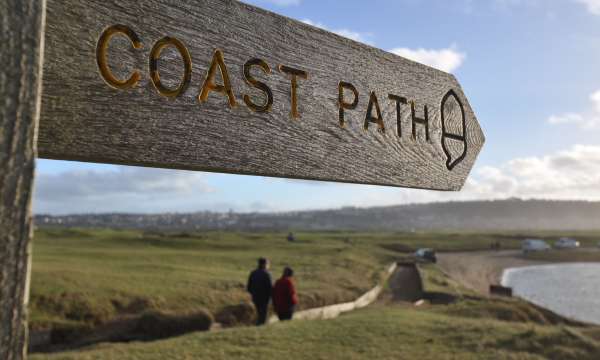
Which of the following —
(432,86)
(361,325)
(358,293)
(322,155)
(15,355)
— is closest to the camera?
(15,355)

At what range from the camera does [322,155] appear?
161cm

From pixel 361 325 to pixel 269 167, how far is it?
337 inches

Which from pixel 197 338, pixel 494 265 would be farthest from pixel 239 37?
pixel 494 265

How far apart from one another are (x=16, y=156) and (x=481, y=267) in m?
49.5

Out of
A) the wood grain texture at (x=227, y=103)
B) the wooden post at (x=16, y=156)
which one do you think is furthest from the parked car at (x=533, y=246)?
the wooden post at (x=16, y=156)

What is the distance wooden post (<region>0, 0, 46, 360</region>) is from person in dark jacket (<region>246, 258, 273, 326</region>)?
1055 cm

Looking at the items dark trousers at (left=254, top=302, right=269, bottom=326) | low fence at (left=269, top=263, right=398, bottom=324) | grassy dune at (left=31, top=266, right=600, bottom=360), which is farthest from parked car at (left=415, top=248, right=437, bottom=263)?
grassy dune at (left=31, top=266, right=600, bottom=360)

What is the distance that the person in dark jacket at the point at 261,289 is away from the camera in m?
11.3

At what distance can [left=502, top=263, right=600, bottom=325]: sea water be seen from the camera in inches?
1052

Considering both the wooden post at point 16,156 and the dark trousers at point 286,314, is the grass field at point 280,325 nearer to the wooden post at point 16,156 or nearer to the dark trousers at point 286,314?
the dark trousers at point 286,314

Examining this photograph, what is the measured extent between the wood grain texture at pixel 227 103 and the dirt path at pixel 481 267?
102ft

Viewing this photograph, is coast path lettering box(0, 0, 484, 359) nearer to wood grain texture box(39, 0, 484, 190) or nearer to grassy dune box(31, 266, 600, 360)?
wood grain texture box(39, 0, 484, 190)

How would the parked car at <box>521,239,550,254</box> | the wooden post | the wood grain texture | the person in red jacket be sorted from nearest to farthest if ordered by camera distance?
the wooden post
the wood grain texture
the person in red jacket
the parked car at <box>521,239,550,254</box>

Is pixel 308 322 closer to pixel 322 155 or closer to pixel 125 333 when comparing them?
pixel 125 333
